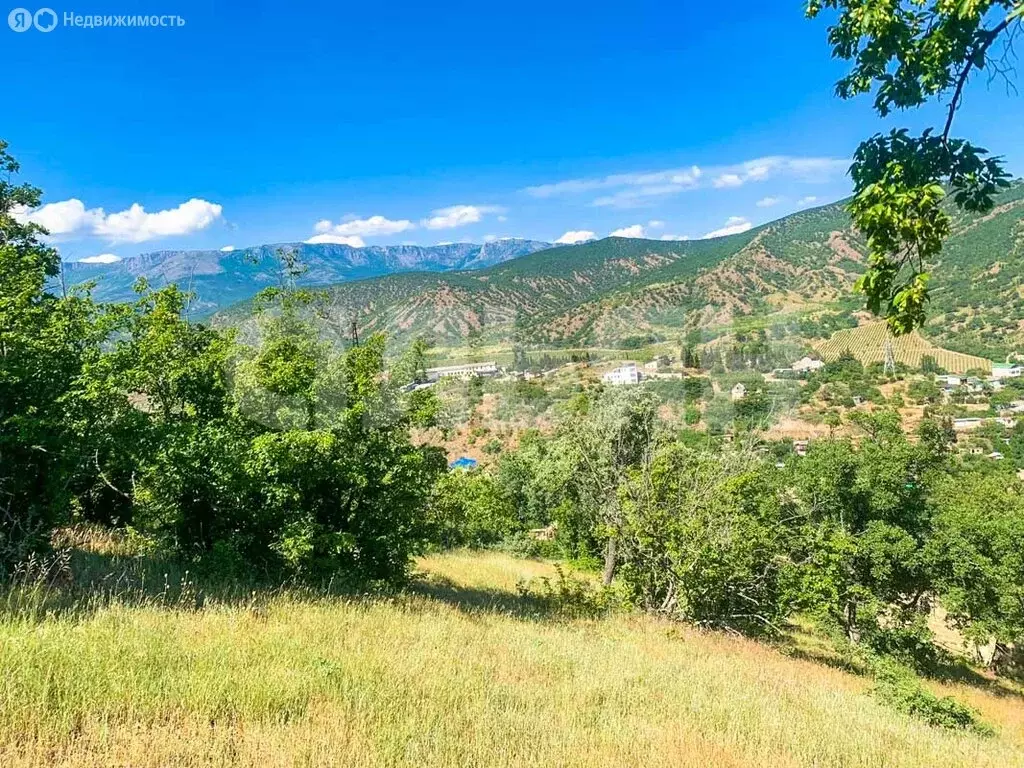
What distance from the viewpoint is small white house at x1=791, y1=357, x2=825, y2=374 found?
117 m

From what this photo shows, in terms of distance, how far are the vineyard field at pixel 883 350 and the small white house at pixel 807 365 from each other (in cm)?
398

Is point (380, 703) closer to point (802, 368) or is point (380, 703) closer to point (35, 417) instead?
point (35, 417)

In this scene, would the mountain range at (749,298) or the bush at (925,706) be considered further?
the mountain range at (749,298)

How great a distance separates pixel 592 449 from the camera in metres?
22.1

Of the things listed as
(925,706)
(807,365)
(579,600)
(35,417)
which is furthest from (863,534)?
(807,365)

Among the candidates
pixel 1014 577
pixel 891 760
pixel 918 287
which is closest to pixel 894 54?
pixel 918 287

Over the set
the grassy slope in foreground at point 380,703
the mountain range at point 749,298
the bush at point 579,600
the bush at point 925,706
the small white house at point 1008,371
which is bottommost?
the small white house at point 1008,371

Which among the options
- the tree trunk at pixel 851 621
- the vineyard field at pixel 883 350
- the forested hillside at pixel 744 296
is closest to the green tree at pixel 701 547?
the tree trunk at pixel 851 621

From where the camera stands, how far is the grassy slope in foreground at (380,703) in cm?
331

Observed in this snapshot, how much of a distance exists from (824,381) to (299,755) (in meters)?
123

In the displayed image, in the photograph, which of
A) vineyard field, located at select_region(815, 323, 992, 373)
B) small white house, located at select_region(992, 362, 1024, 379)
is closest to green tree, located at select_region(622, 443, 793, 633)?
vineyard field, located at select_region(815, 323, 992, 373)

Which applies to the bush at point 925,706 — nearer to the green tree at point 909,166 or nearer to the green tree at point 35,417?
the green tree at point 909,166

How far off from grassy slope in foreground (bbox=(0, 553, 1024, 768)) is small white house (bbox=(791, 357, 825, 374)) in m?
124

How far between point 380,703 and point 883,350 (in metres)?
146
